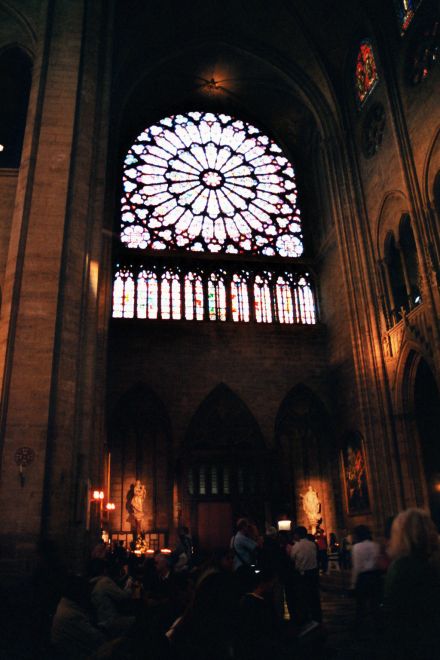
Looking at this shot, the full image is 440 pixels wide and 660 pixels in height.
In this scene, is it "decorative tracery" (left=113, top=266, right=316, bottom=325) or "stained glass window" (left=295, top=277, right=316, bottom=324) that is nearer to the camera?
"decorative tracery" (left=113, top=266, right=316, bottom=325)

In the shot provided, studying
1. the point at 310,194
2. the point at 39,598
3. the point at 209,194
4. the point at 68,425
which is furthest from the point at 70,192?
the point at 310,194

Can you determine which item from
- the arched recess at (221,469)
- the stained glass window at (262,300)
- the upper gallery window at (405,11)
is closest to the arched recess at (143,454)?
the arched recess at (221,469)

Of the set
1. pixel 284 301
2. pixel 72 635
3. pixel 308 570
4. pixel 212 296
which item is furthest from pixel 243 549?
pixel 284 301

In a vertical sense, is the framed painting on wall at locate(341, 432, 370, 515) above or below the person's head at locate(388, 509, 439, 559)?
above

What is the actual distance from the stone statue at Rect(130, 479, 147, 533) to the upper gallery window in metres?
15.1

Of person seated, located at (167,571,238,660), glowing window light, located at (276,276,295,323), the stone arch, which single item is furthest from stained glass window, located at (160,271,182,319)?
person seated, located at (167,571,238,660)

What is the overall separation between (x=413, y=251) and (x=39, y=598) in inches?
537

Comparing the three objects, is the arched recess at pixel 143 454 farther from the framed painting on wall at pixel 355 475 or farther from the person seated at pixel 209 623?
the person seated at pixel 209 623

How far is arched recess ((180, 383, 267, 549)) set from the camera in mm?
16219

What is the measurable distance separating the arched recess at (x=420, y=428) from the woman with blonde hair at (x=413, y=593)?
39.3ft

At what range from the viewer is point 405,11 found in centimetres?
1510

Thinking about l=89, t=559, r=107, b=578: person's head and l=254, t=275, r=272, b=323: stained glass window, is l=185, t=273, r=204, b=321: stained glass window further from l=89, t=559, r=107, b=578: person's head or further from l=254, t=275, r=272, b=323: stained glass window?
l=89, t=559, r=107, b=578: person's head

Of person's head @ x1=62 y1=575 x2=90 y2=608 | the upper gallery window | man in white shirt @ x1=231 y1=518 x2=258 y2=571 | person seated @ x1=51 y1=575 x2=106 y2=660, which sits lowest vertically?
person seated @ x1=51 y1=575 x2=106 y2=660

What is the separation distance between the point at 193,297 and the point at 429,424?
334 inches
